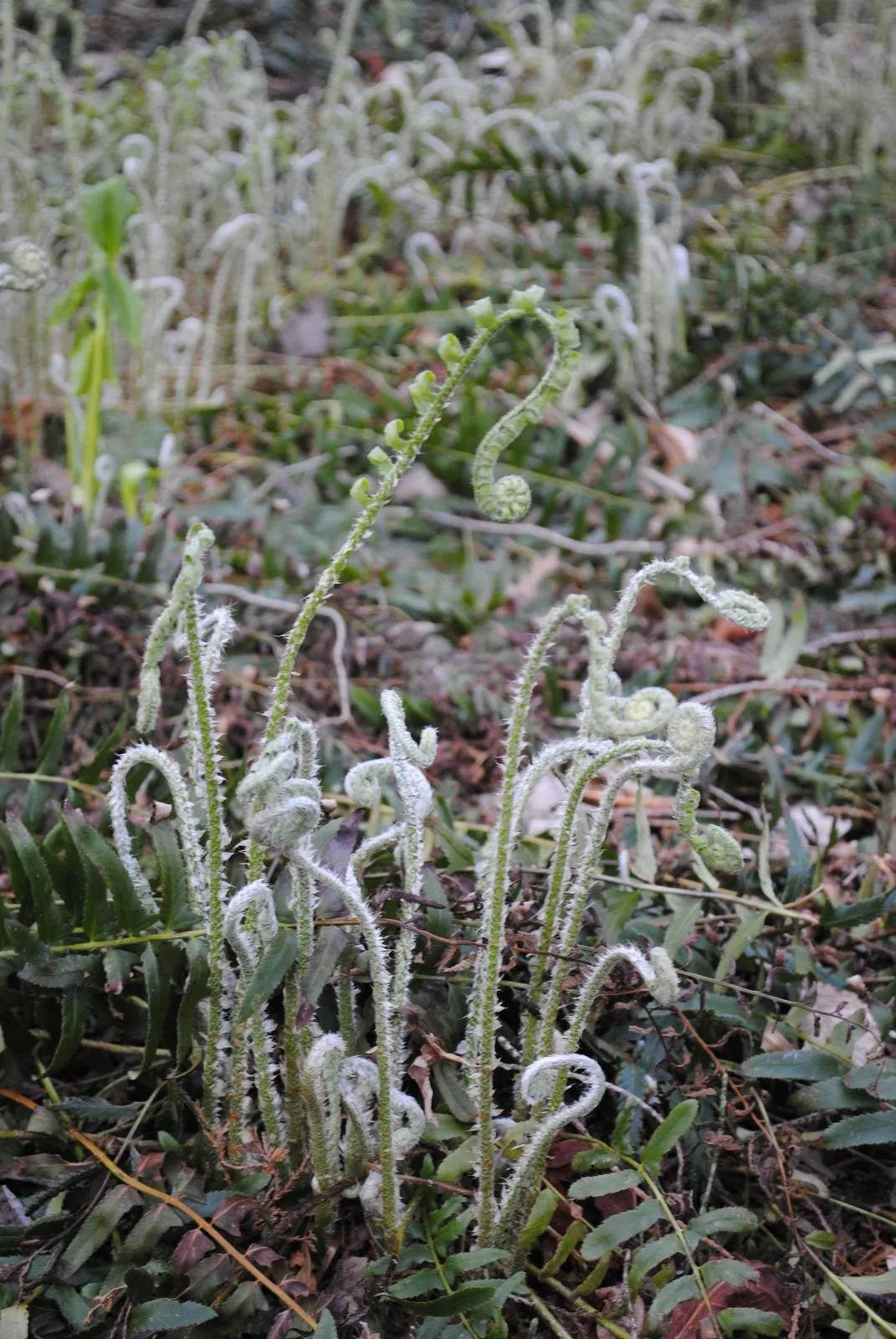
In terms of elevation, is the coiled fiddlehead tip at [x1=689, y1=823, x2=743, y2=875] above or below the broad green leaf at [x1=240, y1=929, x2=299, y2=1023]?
above

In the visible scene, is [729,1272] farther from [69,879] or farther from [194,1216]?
[69,879]

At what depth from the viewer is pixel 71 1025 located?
3.38 ft

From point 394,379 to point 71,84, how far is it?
75.3 inches

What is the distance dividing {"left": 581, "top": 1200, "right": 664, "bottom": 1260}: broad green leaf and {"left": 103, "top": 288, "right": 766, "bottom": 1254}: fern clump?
7 cm

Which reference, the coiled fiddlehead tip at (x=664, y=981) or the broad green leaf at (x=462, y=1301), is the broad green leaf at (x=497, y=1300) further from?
the coiled fiddlehead tip at (x=664, y=981)

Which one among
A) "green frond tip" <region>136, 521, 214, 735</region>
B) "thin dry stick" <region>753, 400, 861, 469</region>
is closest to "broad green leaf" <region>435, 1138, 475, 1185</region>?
"green frond tip" <region>136, 521, 214, 735</region>

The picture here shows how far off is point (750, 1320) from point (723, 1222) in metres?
0.07

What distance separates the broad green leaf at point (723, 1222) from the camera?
0.92 m

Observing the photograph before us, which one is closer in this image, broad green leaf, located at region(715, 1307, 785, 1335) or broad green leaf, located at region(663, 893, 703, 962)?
broad green leaf, located at region(715, 1307, 785, 1335)

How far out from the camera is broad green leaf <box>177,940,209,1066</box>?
99 cm

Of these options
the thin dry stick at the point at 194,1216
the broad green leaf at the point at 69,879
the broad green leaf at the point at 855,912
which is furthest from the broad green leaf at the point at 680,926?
the broad green leaf at the point at 69,879

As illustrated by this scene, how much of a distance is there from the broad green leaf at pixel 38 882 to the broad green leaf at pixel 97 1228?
235 mm

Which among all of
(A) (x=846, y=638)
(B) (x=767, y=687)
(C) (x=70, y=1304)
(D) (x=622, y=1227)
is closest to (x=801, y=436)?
(A) (x=846, y=638)

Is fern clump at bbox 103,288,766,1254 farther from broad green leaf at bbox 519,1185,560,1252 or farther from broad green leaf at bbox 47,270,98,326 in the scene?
broad green leaf at bbox 47,270,98,326
